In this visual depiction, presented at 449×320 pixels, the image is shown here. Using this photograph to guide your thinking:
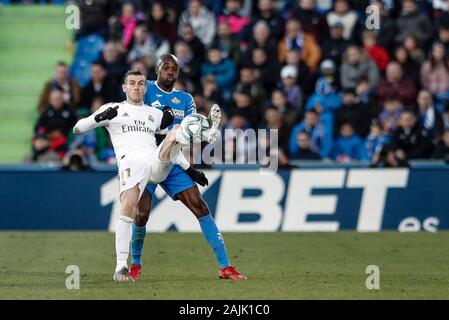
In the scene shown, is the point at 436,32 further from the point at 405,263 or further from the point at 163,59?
the point at 163,59

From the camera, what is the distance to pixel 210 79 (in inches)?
812

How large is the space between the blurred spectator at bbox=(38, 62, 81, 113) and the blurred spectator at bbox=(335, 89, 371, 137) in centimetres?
432

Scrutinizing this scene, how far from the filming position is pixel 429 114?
20469 millimetres

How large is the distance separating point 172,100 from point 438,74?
9595mm

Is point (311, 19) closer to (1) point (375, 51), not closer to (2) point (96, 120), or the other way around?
(1) point (375, 51)

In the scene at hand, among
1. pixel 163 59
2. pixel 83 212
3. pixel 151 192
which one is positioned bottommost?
pixel 83 212

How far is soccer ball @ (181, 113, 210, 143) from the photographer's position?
11.3m

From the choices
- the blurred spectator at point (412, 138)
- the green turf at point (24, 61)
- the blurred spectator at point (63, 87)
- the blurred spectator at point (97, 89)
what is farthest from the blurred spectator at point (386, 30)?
the green turf at point (24, 61)

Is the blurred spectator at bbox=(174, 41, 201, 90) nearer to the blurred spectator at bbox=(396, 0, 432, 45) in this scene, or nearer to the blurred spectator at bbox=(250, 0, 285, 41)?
the blurred spectator at bbox=(250, 0, 285, 41)

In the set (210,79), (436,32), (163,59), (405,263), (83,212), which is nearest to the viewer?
(163,59)

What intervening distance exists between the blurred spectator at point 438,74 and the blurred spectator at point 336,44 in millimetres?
1442

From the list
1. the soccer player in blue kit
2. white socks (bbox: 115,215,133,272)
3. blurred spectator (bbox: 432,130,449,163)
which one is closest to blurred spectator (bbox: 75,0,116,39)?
blurred spectator (bbox: 432,130,449,163)
